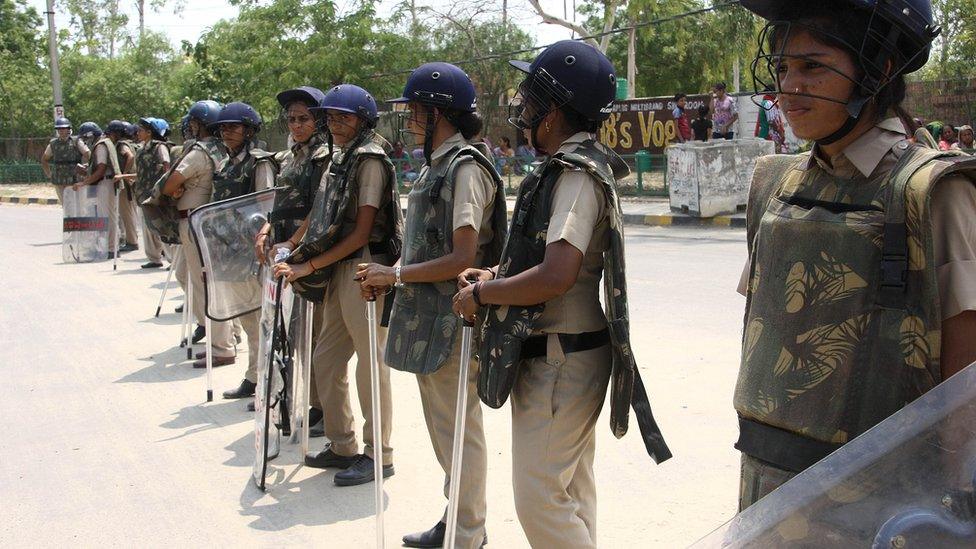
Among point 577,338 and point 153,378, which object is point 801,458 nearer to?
point 577,338

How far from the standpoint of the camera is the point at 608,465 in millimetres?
4840

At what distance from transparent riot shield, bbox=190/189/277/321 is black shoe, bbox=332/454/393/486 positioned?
54.2 inches

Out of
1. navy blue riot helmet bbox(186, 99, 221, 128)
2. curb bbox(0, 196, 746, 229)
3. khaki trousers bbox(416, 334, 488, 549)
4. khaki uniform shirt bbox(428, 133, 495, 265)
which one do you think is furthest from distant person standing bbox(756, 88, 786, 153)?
khaki trousers bbox(416, 334, 488, 549)

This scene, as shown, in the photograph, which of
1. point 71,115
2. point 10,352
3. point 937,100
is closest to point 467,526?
point 10,352

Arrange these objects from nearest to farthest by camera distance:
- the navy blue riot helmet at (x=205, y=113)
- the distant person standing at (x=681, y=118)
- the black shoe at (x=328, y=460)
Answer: the black shoe at (x=328, y=460) → the navy blue riot helmet at (x=205, y=113) → the distant person standing at (x=681, y=118)

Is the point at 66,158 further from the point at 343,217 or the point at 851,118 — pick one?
the point at 851,118

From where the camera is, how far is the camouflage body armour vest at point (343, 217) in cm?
464

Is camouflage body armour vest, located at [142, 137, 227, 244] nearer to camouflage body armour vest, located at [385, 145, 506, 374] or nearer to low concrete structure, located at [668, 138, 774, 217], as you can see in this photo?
camouflage body armour vest, located at [385, 145, 506, 374]

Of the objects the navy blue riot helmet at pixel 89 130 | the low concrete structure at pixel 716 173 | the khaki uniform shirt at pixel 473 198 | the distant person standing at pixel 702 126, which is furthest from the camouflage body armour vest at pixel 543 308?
the distant person standing at pixel 702 126

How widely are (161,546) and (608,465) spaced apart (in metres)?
2.08

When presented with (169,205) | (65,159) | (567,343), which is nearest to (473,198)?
(567,343)

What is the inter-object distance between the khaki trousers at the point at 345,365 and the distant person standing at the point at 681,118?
15.1m

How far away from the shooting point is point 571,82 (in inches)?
A: 117

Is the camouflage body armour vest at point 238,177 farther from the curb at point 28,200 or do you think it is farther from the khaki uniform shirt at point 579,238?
the curb at point 28,200
